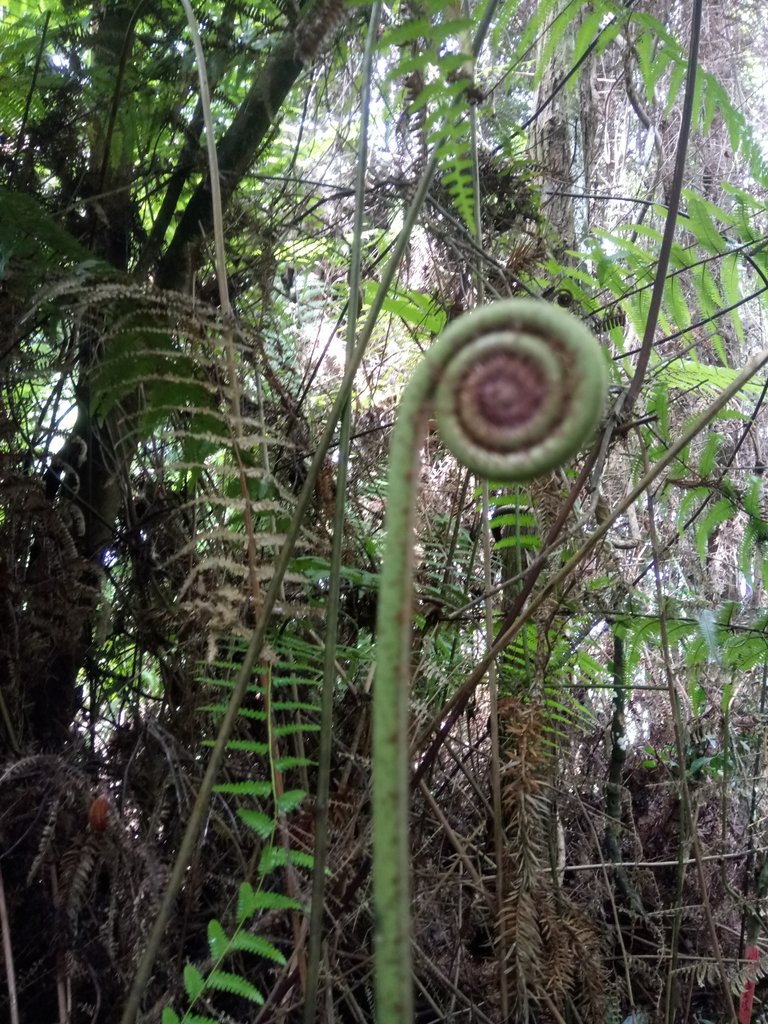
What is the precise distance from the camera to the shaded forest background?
1219 millimetres

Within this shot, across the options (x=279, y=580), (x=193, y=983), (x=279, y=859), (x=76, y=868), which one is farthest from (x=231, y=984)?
(x=279, y=580)

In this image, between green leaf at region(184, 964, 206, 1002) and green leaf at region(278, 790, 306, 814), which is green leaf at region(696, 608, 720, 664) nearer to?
green leaf at region(278, 790, 306, 814)

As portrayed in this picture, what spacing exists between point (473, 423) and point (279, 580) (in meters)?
0.47

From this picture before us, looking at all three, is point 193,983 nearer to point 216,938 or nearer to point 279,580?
point 216,938

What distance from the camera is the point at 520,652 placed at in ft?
6.04

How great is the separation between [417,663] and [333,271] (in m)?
2.50

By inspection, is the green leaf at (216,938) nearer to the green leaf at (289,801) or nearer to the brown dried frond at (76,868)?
the green leaf at (289,801)

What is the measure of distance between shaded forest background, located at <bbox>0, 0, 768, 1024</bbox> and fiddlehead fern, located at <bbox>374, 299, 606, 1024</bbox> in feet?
1.37

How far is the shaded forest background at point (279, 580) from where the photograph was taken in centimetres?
122

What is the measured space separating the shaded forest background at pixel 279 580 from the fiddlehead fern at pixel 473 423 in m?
0.42

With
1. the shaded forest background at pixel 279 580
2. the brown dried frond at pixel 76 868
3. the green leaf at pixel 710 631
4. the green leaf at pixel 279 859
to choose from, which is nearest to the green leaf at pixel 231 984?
the shaded forest background at pixel 279 580

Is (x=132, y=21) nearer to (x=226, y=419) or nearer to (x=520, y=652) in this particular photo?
(x=226, y=419)

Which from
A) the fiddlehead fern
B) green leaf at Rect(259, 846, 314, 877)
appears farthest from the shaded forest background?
the fiddlehead fern

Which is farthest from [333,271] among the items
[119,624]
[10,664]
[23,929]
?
[23,929]
